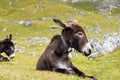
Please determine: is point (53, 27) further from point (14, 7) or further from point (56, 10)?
point (14, 7)

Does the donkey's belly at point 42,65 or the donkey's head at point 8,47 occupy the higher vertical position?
the donkey's belly at point 42,65

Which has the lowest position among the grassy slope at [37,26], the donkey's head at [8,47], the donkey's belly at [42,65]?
the grassy slope at [37,26]

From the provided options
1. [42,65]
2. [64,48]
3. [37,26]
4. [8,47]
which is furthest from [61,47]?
[37,26]

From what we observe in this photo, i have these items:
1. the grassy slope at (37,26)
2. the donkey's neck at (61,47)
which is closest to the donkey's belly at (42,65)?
the donkey's neck at (61,47)

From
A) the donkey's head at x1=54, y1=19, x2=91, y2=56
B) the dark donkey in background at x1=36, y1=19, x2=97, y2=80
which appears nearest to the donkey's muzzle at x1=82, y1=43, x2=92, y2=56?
the dark donkey in background at x1=36, y1=19, x2=97, y2=80

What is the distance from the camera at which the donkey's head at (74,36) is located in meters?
18.2

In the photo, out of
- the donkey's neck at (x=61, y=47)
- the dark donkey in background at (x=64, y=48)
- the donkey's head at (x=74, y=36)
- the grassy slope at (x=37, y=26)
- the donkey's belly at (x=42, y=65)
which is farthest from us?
the grassy slope at (x=37, y=26)

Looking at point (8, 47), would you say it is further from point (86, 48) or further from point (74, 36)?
point (86, 48)

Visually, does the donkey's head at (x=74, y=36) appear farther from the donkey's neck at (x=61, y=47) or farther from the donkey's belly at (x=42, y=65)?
the donkey's belly at (x=42, y=65)

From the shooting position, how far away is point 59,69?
63.9 feet

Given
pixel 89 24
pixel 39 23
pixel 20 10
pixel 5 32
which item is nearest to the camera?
pixel 5 32

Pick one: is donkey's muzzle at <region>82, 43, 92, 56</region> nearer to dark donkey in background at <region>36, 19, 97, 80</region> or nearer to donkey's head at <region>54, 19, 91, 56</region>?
dark donkey in background at <region>36, 19, 97, 80</region>

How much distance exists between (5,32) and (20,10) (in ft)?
156

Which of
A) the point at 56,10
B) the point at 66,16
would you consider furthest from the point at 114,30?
the point at 56,10
